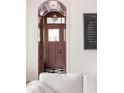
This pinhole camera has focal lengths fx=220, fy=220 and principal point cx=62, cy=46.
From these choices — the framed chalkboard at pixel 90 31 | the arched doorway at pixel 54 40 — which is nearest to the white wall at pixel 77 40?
the framed chalkboard at pixel 90 31

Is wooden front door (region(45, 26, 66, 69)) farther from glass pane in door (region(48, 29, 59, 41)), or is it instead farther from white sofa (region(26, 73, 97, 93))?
white sofa (region(26, 73, 97, 93))

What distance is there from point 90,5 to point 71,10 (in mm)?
514

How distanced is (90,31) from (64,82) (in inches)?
120

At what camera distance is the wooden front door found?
10477 mm

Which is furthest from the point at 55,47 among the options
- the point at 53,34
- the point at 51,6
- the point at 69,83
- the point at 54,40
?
the point at 69,83

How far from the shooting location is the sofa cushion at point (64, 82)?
9.56 ft

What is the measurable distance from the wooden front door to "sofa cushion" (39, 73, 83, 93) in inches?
292

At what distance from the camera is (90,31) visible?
579cm

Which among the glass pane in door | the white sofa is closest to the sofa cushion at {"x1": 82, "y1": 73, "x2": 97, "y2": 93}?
the white sofa

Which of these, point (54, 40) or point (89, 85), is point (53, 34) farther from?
point (89, 85)
